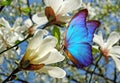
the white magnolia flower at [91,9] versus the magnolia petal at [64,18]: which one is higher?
the magnolia petal at [64,18]

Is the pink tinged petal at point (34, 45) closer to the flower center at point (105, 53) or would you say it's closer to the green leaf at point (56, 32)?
the green leaf at point (56, 32)

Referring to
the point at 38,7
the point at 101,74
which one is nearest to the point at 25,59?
the point at 38,7

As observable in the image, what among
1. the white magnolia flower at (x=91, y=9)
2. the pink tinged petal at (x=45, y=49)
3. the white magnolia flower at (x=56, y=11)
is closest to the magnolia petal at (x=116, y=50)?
the white magnolia flower at (x=56, y=11)

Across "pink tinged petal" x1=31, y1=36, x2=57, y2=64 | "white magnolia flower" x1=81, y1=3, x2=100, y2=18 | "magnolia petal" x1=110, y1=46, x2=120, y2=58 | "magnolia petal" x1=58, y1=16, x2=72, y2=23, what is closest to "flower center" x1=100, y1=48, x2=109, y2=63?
"magnolia petal" x1=110, y1=46, x2=120, y2=58

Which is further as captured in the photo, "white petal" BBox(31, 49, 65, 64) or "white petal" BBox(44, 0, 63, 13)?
"white petal" BBox(44, 0, 63, 13)

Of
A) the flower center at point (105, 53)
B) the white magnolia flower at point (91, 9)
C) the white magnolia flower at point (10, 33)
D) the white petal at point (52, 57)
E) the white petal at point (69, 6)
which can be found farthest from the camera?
the white magnolia flower at point (91, 9)

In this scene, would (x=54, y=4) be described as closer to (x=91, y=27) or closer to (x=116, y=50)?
(x=91, y=27)

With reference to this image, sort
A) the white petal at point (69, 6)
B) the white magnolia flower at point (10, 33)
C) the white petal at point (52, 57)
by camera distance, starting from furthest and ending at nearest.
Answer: the white magnolia flower at point (10, 33)
the white petal at point (69, 6)
the white petal at point (52, 57)

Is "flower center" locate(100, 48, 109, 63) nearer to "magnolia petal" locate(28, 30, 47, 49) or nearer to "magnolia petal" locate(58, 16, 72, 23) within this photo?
"magnolia petal" locate(58, 16, 72, 23)

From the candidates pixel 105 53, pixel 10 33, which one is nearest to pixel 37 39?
pixel 105 53
